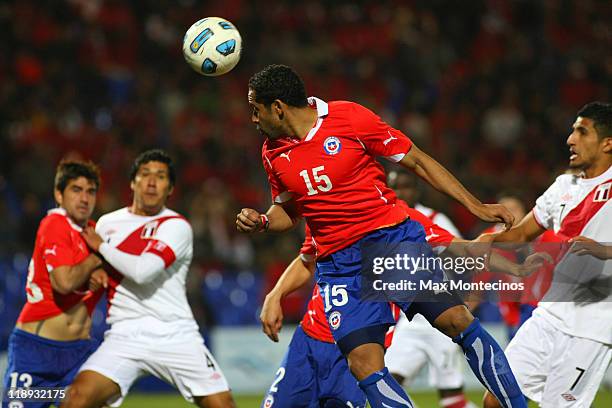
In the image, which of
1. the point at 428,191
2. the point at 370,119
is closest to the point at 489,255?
the point at 370,119

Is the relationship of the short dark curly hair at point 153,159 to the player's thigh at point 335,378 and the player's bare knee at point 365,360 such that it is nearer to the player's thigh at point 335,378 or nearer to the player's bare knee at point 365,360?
the player's thigh at point 335,378

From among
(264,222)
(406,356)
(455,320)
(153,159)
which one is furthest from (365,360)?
(406,356)

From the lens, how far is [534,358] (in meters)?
5.73

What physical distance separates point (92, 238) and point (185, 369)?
3.60 feet

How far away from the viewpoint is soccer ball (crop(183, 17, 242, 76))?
18.7 ft

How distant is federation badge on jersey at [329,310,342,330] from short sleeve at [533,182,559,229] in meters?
1.65

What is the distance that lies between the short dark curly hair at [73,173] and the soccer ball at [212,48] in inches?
50.1

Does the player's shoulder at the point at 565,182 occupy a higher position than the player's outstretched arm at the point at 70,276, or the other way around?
the player's shoulder at the point at 565,182

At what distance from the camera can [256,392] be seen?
1120 centimetres

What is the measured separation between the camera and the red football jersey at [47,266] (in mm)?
6270

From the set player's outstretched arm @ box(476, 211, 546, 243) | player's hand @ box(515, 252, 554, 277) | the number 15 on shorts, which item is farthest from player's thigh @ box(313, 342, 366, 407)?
player's outstretched arm @ box(476, 211, 546, 243)

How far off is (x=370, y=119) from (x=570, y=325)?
5.87ft

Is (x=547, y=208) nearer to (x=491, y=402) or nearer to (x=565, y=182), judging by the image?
(x=565, y=182)

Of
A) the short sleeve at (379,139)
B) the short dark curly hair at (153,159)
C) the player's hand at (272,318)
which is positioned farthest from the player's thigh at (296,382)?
the short dark curly hair at (153,159)
